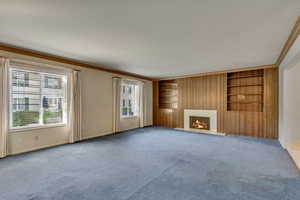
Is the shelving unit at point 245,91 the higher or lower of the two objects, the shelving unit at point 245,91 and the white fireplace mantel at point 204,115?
the higher

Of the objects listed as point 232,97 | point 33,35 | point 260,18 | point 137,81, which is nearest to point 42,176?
point 33,35

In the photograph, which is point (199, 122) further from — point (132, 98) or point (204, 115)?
point (132, 98)

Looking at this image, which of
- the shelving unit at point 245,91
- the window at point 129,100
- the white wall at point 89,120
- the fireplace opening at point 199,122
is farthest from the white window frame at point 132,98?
the shelving unit at point 245,91

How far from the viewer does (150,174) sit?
8.73ft

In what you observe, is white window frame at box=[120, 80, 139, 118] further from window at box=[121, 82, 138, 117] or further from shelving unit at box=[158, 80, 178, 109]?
shelving unit at box=[158, 80, 178, 109]

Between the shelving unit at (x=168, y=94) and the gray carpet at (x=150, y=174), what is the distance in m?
3.78

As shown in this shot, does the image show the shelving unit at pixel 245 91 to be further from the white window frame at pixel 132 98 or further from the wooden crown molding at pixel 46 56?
the wooden crown molding at pixel 46 56

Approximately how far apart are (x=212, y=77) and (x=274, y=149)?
128 inches

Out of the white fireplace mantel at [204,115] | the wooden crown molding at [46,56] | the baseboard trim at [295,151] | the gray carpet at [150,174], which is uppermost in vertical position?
the wooden crown molding at [46,56]

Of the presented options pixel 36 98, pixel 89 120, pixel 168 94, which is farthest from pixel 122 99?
pixel 36 98

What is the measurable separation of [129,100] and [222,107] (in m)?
3.95

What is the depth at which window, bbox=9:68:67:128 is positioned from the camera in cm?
377

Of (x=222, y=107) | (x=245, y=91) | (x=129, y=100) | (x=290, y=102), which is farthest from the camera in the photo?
(x=129, y=100)

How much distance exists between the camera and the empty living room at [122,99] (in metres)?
2.11
